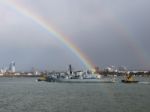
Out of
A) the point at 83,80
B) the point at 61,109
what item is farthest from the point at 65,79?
the point at 61,109

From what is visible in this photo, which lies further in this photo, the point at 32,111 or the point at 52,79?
the point at 52,79

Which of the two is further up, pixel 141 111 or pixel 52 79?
pixel 52 79

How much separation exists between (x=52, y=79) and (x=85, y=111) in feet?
434

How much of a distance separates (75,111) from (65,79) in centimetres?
11951

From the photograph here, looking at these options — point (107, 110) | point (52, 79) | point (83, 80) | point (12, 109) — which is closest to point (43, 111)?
point (12, 109)

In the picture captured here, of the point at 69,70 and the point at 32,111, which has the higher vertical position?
the point at 69,70

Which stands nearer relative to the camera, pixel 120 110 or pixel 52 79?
pixel 120 110

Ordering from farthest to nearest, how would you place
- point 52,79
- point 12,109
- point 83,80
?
point 52,79
point 83,80
point 12,109

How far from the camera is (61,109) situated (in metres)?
48.9

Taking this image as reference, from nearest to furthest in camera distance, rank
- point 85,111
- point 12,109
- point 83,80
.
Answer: point 85,111
point 12,109
point 83,80

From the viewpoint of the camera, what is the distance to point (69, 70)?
181625 millimetres

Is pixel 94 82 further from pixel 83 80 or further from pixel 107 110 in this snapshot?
pixel 107 110

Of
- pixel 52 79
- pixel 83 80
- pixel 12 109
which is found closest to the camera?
pixel 12 109

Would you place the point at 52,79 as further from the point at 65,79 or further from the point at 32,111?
the point at 32,111
